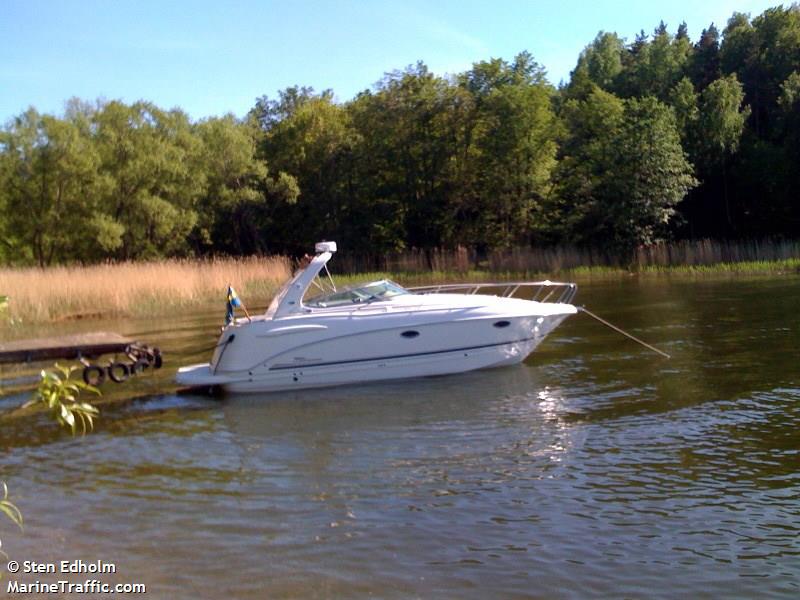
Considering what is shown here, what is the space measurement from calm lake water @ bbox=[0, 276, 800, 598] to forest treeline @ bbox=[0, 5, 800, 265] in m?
29.2

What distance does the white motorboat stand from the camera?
1300cm

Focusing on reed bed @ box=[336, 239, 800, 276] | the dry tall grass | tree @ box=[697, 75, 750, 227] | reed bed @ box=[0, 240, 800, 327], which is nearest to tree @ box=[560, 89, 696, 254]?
reed bed @ box=[336, 239, 800, 276]

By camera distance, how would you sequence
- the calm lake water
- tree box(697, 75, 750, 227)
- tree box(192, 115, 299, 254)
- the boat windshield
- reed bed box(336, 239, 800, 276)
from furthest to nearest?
tree box(697, 75, 750, 227)
tree box(192, 115, 299, 254)
reed bed box(336, 239, 800, 276)
the boat windshield
the calm lake water

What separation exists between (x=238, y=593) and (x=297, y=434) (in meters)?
4.59

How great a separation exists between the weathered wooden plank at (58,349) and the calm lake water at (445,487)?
169cm

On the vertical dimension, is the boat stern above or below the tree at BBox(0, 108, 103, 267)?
below

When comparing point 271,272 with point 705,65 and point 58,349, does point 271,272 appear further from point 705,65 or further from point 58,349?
point 705,65

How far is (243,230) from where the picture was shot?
175ft

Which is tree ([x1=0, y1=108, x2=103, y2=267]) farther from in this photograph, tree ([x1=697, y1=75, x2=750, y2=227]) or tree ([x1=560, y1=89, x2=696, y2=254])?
tree ([x1=697, y1=75, x2=750, y2=227])

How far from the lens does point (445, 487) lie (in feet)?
26.4

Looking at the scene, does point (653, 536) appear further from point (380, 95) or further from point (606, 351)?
point (380, 95)

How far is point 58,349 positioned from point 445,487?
8.86 metres

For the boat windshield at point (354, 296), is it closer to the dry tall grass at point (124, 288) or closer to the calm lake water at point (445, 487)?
the calm lake water at point (445, 487)

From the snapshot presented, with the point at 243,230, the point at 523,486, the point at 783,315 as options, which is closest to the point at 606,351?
the point at 783,315
